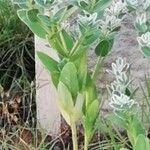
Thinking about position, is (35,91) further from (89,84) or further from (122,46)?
(89,84)

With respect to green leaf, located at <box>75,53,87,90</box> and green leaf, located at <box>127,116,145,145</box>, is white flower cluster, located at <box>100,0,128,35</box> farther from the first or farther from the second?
green leaf, located at <box>127,116,145,145</box>

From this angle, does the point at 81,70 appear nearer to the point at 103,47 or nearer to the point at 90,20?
the point at 103,47

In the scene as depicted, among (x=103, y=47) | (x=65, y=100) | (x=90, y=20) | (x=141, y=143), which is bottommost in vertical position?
(x=141, y=143)

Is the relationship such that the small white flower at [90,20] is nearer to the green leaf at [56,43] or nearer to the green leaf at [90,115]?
the green leaf at [56,43]

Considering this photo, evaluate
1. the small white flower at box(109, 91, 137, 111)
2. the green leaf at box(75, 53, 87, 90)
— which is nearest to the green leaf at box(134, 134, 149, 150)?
the small white flower at box(109, 91, 137, 111)

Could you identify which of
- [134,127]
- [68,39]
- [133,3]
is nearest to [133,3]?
[133,3]

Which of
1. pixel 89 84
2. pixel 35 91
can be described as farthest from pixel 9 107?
pixel 89 84

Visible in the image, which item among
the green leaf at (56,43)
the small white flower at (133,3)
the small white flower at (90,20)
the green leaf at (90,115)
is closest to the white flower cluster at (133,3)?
the small white flower at (133,3)
